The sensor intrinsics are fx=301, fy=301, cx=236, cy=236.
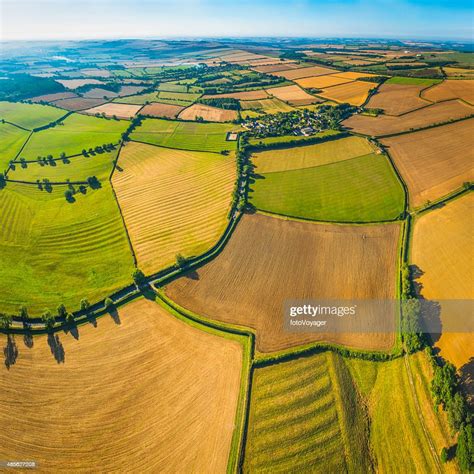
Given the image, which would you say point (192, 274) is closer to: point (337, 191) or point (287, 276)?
point (287, 276)

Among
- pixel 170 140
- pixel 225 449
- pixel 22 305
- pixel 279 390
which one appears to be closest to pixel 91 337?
pixel 22 305

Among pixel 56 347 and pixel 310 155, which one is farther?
pixel 310 155

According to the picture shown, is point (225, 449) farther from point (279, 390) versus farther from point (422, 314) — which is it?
point (422, 314)

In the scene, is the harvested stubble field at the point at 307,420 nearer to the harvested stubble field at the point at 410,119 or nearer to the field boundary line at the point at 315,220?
the field boundary line at the point at 315,220

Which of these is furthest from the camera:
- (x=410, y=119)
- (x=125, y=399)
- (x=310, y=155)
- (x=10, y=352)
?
(x=410, y=119)

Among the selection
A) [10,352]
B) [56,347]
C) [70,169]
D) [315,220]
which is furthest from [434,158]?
[70,169]
